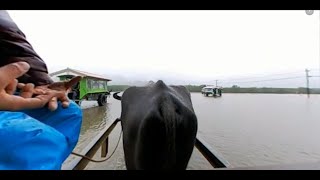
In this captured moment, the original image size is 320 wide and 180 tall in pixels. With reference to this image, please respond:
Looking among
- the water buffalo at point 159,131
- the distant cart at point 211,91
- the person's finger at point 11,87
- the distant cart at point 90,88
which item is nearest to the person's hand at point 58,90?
the person's finger at point 11,87

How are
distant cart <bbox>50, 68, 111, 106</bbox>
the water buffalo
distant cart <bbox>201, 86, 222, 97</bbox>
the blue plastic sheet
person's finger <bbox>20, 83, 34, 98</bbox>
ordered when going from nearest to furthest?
the blue plastic sheet < person's finger <bbox>20, 83, 34, 98</bbox> < the water buffalo < distant cart <bbox>50, 68, 111, 106</bbox> < distant cart <bbox>201, 86, 222, 97</bbox>

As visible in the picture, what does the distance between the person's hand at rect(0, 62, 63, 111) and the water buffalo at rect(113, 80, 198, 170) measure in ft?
1.68

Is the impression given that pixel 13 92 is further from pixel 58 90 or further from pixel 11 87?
pixel 58 90

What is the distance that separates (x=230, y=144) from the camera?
5.80m

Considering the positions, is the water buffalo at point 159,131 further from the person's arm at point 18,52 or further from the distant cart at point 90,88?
the distant cart at point 90,88

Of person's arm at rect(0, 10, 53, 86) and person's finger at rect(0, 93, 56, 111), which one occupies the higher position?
person's arm at rect(0, 10, 53, 86)

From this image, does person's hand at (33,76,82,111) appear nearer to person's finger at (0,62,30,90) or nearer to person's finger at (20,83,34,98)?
person's finger at (20,83,34,98)

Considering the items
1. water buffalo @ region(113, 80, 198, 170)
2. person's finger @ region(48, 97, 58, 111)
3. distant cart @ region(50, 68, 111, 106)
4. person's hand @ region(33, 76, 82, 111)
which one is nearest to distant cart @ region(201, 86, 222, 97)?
distant cart @ region(50, 68, 111, 106)

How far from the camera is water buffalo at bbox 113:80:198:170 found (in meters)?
1.16

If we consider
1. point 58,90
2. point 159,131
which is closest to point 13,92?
point 58,90

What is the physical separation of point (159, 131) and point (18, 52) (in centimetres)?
66

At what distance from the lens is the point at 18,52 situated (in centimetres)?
83
